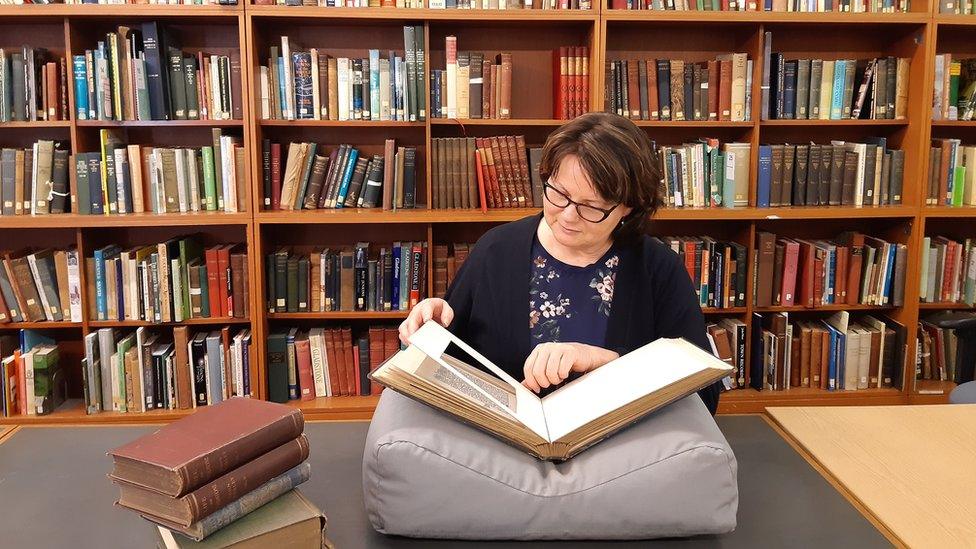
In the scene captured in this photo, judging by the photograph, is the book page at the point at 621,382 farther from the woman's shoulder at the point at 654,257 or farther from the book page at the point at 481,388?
the woman's shoulder at the point at 654,257

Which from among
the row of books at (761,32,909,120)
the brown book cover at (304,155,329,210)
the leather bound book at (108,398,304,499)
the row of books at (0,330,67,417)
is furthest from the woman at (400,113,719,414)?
the row of books at (0,330,67,417)

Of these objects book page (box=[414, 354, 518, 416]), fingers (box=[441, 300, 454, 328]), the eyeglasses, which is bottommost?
A: book page (box=[414, 354, 518, 416])

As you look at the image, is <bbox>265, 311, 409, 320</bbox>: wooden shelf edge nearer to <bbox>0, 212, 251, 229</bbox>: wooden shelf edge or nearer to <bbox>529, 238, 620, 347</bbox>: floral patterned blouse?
<bbox>0, 212, 251, 229</bbox>: wooden shelf edge

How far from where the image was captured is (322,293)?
3336 millimetres

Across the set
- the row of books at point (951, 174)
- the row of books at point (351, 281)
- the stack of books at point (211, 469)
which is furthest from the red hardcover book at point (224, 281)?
the row of books at point (951, 174)

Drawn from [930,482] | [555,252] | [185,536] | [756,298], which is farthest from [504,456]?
[756,298]

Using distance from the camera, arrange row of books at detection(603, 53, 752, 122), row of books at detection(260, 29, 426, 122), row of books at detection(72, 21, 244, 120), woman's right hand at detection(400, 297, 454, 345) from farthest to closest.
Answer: row of books at detection(603, 53, 752, 122) < row of books at detection(260, 29, 426, 122) < row of books at detection(72, 21, 244, 120) < woman's right hand at detection(400, 297, 454, 345)

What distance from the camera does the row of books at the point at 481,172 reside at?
3246 mm

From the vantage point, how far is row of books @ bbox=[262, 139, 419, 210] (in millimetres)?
3258

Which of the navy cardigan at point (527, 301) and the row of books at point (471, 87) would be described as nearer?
the navy cardigan at point (527, 301)

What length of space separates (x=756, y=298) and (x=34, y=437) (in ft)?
9.25

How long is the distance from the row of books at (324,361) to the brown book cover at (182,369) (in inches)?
12.3

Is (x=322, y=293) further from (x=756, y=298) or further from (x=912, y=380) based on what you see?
(x=912, y=380)

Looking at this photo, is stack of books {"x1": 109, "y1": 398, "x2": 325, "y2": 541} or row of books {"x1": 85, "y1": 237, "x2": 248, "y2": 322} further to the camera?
row of books {"x1": 85, "y1": 237, "x2": 248, "y2": 322}
